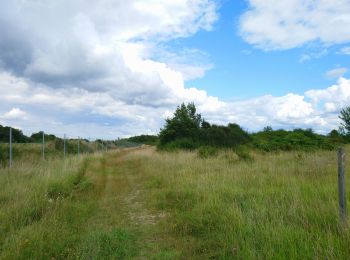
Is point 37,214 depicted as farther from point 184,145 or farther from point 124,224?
point 184,145

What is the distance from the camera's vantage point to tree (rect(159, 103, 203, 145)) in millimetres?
37938

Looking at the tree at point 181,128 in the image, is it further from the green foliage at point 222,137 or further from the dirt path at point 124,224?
the dirt path at point 124,224

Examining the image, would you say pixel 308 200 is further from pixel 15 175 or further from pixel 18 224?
pixel 15 175

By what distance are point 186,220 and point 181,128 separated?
3136cm

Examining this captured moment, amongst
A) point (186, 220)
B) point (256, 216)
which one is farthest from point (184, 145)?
point (256, 216)

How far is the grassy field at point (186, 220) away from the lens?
5254 mm

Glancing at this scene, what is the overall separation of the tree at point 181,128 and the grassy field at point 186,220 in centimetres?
2622

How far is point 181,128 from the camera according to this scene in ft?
127

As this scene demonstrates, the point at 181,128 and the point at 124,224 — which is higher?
the point at 181,128

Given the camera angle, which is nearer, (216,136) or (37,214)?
(37,214)

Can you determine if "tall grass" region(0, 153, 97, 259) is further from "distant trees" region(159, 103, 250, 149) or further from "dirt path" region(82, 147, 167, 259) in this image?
"distant trees" region(159, 103, 250, 149)

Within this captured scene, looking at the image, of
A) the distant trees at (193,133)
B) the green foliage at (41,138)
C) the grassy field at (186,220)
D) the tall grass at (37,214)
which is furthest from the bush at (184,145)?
the grassy field at (186,220)

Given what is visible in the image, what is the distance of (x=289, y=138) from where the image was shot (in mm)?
30797

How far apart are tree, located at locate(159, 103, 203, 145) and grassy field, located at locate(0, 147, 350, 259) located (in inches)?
1032
